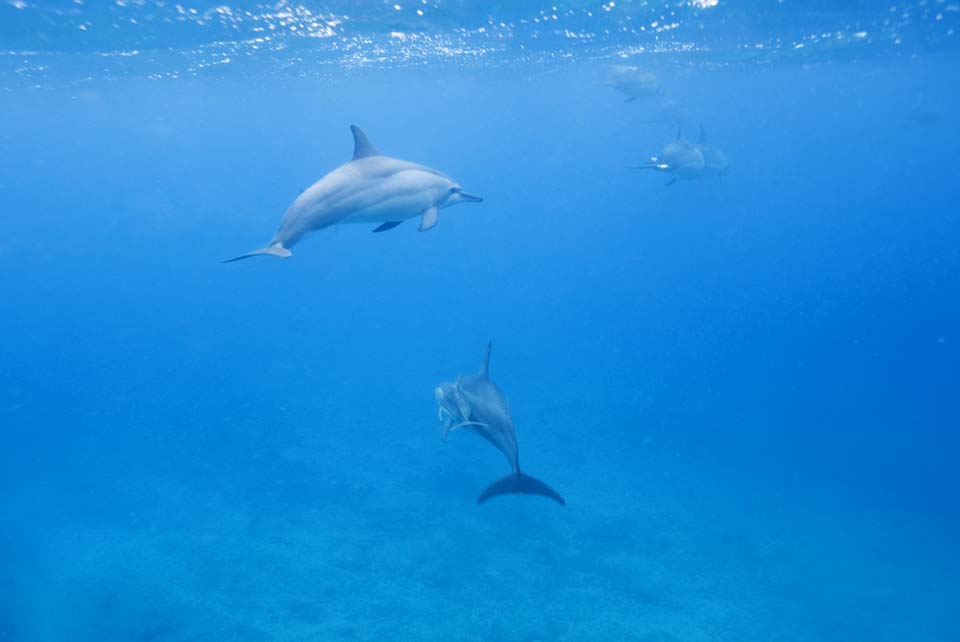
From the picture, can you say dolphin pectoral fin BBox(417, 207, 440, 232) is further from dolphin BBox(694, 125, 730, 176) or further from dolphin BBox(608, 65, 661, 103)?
dolphin BBox(608, 65, 661, 103)

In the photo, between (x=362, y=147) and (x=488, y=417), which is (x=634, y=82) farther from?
(x=488, y=417)

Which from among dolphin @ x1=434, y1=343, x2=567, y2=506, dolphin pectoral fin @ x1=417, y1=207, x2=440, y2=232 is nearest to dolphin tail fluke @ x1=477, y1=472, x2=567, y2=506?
dolphin @ x1=434, y1=343, x2=567, y2=506

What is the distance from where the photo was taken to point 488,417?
5.48 meters

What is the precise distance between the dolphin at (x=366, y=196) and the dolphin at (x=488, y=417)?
165 cm

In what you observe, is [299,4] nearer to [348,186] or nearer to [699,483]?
[348,186]

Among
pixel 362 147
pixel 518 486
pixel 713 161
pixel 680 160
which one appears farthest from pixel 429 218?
pixel 713 161

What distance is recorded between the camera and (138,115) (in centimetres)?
4600

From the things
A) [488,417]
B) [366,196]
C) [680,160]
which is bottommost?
[488,417]

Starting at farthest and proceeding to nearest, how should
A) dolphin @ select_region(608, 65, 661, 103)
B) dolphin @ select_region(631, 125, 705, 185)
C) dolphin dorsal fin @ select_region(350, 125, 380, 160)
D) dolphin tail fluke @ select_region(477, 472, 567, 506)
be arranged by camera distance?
1. dolphin @ select_region(608, 65, 661, 103)
2. dolphin @ select_region(631, 125, 705, 185)
3. dolphin dorsal fin @ select_region(350, 125, 380, 160)
4. dolphin tail fluke @ select_region(477, 472, 567, 506)

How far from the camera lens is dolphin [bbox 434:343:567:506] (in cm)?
546

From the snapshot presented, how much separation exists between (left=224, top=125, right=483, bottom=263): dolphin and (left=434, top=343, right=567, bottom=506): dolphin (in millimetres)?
1646

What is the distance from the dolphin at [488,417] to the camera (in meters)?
5.46

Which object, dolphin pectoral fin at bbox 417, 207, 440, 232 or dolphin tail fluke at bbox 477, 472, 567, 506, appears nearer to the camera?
dolphin tail fluke at bbox 477, 472, 567, 506

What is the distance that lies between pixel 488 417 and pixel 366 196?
7.76 feet
